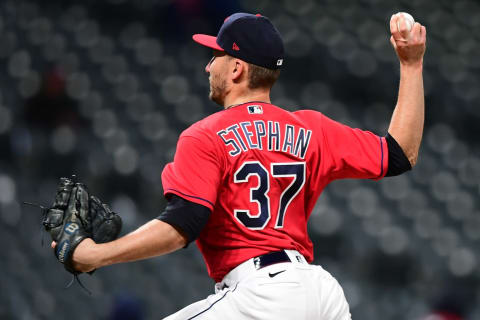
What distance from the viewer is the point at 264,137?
4.55 ft

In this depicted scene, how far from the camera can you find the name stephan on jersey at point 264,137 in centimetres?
136

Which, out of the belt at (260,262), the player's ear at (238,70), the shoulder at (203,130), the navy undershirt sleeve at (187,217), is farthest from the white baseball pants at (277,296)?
the player's ear at (238,70)

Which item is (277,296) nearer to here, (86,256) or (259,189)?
(259,189)

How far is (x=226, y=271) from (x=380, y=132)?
2.77 m

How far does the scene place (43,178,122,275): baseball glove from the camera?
129 centimetres

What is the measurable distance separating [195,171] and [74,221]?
250 millimetres

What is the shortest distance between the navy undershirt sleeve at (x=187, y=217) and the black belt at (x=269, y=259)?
Answer: 15cm

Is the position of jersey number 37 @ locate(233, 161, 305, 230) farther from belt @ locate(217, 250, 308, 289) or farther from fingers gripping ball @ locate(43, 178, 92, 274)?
fingers gripping ball @ locate(43, 178, 92, 274)

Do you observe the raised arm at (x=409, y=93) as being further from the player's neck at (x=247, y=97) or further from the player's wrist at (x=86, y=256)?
the player's wrist at (x=86, y=256)

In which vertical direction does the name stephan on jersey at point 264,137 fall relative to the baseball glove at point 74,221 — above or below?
above

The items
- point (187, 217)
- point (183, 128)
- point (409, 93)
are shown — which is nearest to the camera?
point (187, 217)

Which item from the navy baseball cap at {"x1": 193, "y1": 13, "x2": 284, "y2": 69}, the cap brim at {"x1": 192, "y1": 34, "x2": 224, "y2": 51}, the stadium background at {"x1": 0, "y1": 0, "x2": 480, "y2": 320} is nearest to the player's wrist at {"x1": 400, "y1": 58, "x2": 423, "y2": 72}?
the navy baseball cap at {"x1": 193, "y1": 13, "x2": 284, "y2": 69}

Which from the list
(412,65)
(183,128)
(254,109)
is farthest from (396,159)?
(183,128)

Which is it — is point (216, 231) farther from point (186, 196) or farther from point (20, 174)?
point (20, 174)
